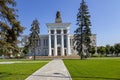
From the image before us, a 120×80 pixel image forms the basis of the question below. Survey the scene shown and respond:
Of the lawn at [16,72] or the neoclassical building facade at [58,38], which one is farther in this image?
the neoclassical building facade at [58,38]

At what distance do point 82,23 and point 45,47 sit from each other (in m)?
33.9

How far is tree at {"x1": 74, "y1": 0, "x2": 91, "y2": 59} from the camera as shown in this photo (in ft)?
173

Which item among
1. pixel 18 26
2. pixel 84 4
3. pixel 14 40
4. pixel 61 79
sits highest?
pixel 84 4

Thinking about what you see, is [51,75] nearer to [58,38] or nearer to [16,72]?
[16,72]

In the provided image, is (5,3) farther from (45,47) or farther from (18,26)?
(45,47)

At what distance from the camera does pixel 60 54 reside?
77938mm

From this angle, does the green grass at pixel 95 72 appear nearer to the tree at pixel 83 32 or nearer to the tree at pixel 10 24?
the tree at pixel 10 24

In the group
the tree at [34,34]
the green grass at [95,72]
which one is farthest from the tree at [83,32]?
the green grass at [95,72]

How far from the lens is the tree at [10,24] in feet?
50.3

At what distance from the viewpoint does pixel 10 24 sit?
16.0m

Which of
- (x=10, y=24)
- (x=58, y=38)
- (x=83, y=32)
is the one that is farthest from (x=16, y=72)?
(x=58, y=38)

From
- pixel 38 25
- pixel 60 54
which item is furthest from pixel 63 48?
pixel 38 25

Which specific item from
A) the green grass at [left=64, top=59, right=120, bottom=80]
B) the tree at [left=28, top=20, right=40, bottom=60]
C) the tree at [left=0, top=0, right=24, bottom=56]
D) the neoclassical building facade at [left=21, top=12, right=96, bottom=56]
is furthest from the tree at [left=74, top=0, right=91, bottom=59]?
the tree at [left=0, top=0, right=24, bottom=56]

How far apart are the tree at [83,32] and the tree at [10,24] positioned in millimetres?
37064
